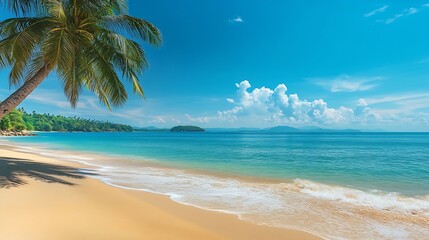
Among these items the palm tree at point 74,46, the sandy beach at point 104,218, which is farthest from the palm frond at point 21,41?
the sandy beach at point 104,218

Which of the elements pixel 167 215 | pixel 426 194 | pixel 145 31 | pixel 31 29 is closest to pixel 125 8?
pixel 145 31

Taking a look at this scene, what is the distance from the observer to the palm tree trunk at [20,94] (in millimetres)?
7035

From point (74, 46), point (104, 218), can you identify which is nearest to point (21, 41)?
point (74, 46)

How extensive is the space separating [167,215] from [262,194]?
A: 360 centimetres

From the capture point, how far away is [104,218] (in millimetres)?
4891

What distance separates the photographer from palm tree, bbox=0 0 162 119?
7.56 m

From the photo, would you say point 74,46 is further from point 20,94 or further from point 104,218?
point 104,218

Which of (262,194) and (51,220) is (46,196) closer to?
(51,220)

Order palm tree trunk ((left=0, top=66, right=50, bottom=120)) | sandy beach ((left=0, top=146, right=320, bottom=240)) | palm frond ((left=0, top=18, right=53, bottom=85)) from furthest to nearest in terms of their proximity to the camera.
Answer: palm frond ((left=0, top=18, right=53, bottom=85))
palm tree trunk ((left=0, top=66, right=50, bottom=120))
sandy beach ((left=0, top=146, right=320, bottom=240))

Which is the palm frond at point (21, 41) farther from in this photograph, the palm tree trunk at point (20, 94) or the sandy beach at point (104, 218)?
the sandy beach at point (104, 218)

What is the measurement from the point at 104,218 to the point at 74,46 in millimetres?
6289

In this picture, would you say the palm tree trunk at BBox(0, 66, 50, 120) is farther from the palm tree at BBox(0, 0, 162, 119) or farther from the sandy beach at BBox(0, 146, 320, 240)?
the sandy beach at BBox(0, 146, 320, 240)

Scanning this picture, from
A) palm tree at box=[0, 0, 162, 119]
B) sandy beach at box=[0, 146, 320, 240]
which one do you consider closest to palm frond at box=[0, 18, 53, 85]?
palm tree at box=[0, 0, 162, 119]

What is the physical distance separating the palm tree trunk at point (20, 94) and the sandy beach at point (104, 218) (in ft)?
6.62
